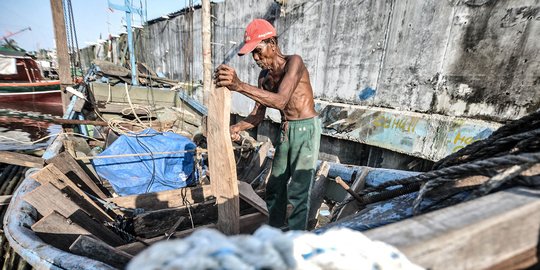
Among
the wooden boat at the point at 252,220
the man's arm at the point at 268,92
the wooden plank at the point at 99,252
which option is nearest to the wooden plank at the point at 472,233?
the wooden boat at the point at 252,220

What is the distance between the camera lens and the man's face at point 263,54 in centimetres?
231

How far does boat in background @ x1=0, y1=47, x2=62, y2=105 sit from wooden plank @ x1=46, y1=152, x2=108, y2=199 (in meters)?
15.9

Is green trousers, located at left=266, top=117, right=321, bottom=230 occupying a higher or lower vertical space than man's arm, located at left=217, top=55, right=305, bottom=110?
lower

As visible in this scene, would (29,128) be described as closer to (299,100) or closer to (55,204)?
(55,204)

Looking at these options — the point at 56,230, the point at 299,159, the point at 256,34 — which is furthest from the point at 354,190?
the point at 56,230

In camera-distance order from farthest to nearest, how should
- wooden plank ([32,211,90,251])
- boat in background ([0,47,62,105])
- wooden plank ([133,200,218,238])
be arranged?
1. boat in background ([0,47,62,105])
2. wooden plank ([133,200,218,238])
3. wooden plank ([32,211,90,251])

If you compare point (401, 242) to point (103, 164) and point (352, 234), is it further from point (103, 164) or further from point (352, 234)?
point (103, 164)

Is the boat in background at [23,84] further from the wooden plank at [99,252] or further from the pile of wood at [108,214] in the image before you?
the wooden plank at [99,252]

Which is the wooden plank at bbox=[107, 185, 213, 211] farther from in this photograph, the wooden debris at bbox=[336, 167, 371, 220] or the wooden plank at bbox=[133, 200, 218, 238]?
the wooden debris at bbox=[336, 167, 371, 220]

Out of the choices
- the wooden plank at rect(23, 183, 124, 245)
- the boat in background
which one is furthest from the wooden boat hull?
the wooden plank at rect(23, 183, 124, 245)

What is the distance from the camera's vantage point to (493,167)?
0.95 m

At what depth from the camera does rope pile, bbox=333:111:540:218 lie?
862mm

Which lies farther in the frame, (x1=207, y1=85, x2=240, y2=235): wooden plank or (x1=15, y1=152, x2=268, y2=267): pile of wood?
(x1=15, y1=152, x2=268, y2=267): pile of wood

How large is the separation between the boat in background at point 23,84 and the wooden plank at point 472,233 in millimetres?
19529
